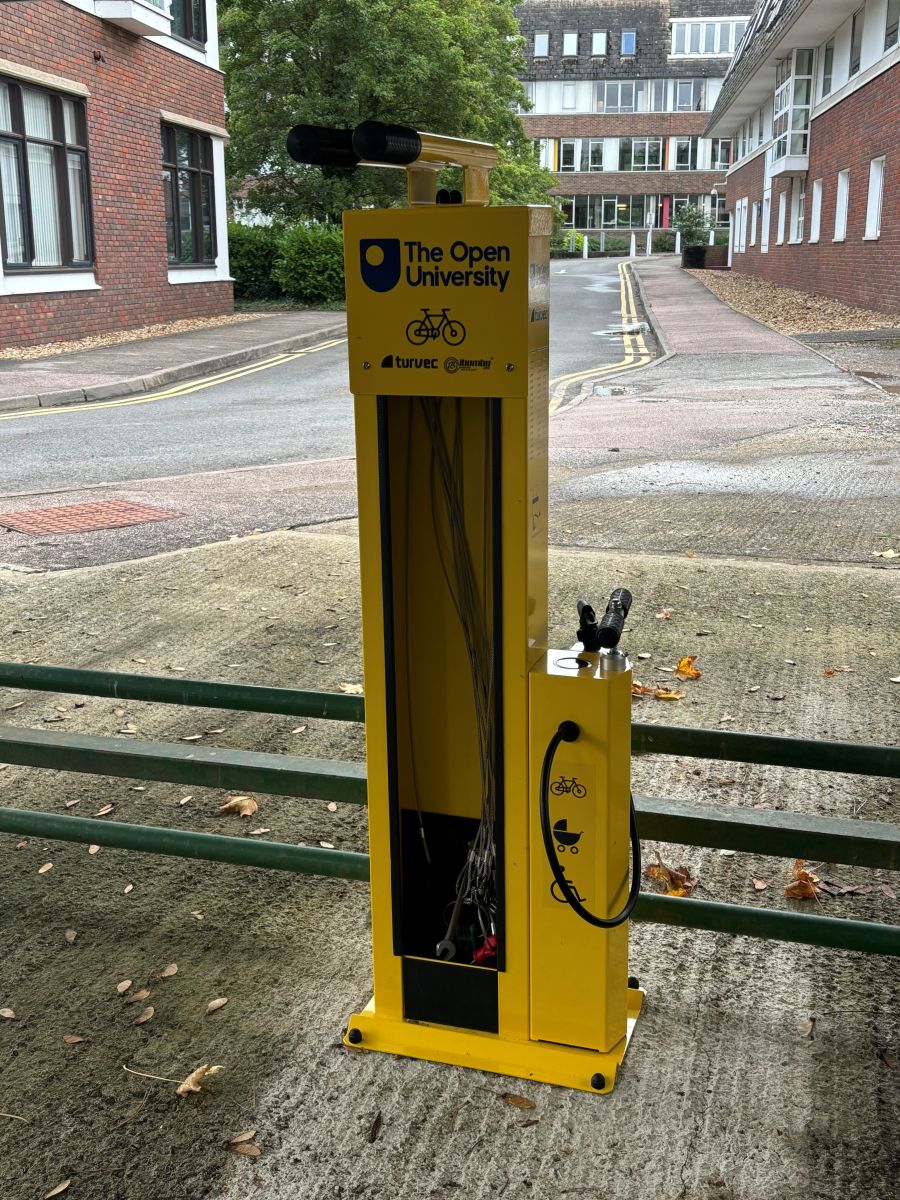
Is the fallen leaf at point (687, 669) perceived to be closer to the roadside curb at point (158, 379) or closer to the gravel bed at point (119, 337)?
the roadside curb at point (158, 379)

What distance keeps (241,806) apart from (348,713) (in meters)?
1.23

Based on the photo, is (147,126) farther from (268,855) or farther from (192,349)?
(268,855)

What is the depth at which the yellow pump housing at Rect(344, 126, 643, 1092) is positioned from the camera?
254 cm

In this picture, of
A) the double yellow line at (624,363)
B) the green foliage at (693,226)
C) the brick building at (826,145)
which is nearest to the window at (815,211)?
the brick building at (826,145)

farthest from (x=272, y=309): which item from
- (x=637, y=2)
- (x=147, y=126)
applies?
(x=637, y=2)

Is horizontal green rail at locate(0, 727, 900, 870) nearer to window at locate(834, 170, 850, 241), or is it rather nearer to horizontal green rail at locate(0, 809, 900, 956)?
horizontal green rail at locate(0, 809, 900, 956)

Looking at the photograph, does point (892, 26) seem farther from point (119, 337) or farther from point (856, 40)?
point (119, 337)

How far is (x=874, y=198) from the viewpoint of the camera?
86.2 ft

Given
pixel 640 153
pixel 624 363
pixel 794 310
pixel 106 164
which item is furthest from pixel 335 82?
pixel 640 153

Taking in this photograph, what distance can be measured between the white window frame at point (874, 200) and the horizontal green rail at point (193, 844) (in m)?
25.4

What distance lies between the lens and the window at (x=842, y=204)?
1151 inches

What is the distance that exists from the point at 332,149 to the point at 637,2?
81.7 metres

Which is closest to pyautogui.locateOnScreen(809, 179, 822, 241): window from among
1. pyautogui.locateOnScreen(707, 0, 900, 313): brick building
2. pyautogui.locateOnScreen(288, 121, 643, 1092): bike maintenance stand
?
pyautogui.locateOnScreen(707, 0, 900, 313): brick building

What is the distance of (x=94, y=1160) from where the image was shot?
271cm
